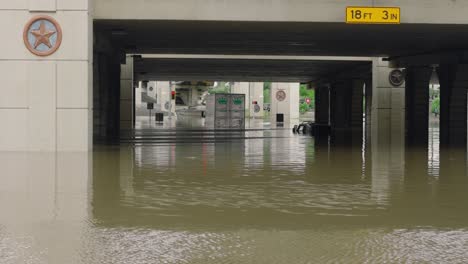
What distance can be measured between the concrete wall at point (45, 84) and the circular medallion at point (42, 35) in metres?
0.16

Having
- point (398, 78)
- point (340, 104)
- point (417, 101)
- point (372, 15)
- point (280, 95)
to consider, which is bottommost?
point (417, 101)

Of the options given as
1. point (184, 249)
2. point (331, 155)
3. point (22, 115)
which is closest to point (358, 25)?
point (331, 155)

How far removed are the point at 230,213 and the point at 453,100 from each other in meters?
31.6

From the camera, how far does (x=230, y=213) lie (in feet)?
33.5

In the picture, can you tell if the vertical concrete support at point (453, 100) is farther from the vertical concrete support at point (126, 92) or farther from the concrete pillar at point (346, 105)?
the vertical concrete support at point (126, 92)

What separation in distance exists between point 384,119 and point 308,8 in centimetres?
1958

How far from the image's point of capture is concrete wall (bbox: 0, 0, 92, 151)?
22500 millimetres

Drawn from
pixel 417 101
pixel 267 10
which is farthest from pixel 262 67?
pixel 267 10

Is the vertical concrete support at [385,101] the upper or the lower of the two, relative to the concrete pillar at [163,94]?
lower

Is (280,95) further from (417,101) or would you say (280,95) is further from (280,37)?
(280,37)

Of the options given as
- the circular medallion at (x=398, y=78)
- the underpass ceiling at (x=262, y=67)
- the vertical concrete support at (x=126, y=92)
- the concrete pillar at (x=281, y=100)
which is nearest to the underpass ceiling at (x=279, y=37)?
the circular medallion at (x=398, y=78)

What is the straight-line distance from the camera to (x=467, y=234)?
28.4 ft

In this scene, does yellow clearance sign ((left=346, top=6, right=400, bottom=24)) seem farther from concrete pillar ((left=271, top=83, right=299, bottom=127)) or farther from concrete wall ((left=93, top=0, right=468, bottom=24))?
concrete pillar ((left=271, top=83, right=299, bottom=127))

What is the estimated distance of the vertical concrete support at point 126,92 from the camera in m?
46.0
